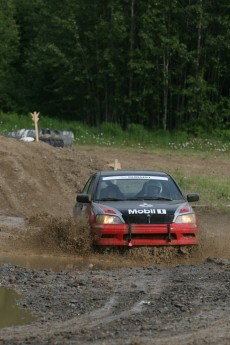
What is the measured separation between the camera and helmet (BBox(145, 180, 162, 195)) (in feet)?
50.5

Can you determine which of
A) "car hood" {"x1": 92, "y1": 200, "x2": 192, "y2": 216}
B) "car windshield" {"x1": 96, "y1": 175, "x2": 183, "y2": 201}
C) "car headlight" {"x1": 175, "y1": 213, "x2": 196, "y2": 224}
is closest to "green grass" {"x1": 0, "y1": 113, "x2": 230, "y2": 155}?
"car windshield" {"x1": 96, "y1": 175, "x2": 183, "y2": 201}

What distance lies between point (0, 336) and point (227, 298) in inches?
115

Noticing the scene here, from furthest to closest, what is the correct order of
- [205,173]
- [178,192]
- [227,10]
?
[227,10], [205,173], [178,192]

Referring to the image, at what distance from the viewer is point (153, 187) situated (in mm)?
15539

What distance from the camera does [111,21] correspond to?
46.9m

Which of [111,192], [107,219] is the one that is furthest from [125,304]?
[111,192]

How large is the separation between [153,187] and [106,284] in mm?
4652

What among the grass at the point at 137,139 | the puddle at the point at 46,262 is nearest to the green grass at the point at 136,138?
the grass at the point at 137,139

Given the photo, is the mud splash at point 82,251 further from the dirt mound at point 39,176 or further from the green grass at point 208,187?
the green grass at point 208,187

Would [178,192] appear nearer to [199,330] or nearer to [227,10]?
[199,330]

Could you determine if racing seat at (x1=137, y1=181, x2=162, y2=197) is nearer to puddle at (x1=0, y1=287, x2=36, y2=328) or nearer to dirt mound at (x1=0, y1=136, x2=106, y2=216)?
puddle at (x1=0, y1=287, x2=36, y2=328)

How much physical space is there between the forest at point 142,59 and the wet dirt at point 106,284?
24.0 meters

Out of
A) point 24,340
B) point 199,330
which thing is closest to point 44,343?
point 24,340

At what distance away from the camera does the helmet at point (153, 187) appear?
50.5 feet
